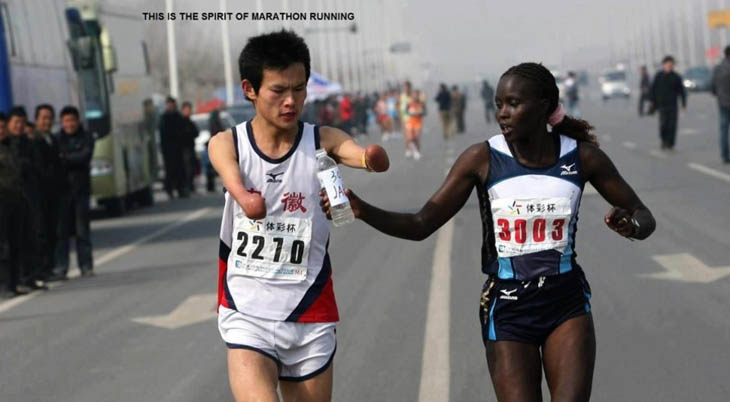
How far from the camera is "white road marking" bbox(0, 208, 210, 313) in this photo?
15.4 meters

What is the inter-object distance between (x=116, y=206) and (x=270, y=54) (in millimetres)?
22553

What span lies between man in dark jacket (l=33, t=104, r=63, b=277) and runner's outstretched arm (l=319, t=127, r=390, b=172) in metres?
11.2

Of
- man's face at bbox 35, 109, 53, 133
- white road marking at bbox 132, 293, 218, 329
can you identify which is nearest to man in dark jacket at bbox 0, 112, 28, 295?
man's face at bbox 35, 109, 53, 133

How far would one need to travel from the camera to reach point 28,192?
16766 mm

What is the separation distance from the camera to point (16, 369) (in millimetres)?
11039

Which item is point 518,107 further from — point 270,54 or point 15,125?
point 15,125

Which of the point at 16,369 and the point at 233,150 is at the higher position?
the point at 233,150

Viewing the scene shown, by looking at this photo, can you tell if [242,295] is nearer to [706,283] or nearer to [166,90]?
[706,283]

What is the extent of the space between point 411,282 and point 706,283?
8.58 ft

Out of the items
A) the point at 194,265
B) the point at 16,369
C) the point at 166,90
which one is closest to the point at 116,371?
the point at 16,369

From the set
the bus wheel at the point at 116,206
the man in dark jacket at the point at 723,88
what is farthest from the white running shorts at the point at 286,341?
the bus wheel at the point at 116,206

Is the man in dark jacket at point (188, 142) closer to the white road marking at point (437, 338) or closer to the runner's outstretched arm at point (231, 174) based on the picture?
the white road marking at point (437, 338)

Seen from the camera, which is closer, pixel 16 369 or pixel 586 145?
pixel 586 145

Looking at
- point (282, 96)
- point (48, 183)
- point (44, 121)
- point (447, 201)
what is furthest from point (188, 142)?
point (282, 96)
